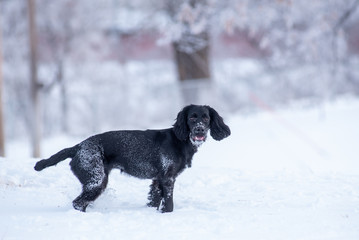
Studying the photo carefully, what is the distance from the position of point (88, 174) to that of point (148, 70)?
54.9 feet

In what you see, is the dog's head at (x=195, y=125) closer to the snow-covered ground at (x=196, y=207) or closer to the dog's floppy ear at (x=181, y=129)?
the dog's floppy ear at (x=181, y=129)

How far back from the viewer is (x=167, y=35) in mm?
15336

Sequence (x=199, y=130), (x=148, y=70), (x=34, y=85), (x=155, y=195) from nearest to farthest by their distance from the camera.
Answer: (x=199, y=130) → (x=155, y=195) → (x=34, y=85) → (x=148, y=70)

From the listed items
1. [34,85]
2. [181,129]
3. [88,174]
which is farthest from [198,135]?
[34,85]

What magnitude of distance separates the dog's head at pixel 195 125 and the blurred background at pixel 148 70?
934 cm

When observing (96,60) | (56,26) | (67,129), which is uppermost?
(56,26)

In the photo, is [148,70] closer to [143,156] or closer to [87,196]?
[143,156]

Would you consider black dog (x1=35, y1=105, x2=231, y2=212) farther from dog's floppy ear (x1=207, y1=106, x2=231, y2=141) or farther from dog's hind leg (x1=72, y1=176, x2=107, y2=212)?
dog's floppy ear (x1=207, y1=106, x2=231, y2=141)

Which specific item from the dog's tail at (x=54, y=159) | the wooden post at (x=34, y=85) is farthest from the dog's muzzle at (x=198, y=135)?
the wooden post at (x=34, y=85)

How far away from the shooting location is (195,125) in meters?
5.98

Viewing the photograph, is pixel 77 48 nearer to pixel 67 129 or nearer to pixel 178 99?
pixel 67 129

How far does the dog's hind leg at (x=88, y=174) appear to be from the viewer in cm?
570

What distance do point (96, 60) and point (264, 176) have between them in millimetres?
14667

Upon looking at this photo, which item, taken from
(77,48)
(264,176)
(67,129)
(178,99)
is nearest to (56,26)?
(77,48)
